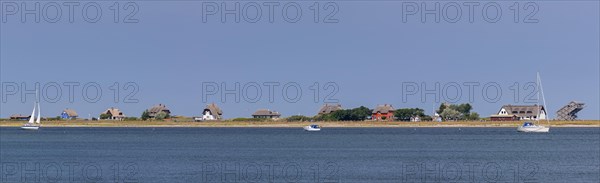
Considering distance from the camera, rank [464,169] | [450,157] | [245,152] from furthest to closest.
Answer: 1. [245,152]
2. [450,157]
3. [464,169]

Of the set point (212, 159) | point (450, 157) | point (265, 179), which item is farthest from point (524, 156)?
point (265, 179)

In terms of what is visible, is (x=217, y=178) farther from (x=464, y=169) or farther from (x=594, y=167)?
(x=594, y=167)

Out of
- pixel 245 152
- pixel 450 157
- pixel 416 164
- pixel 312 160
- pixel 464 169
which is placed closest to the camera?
pixel 464 169

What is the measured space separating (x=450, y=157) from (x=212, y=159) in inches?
831

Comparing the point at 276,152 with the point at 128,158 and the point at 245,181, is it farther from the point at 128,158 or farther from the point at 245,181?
the point at 245,181

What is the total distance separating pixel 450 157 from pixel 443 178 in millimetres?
23319

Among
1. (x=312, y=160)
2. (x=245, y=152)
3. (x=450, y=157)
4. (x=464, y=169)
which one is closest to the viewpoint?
(x=464, y=169)

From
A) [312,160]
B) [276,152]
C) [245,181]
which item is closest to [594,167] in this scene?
[312,160]

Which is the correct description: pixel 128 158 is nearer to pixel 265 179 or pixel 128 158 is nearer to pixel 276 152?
pixel 276 152

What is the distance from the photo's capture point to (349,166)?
68.9 metres

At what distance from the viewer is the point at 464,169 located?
67.1 m

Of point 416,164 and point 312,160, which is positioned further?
point 312,160

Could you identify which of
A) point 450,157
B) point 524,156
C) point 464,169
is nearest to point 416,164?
point 464,169

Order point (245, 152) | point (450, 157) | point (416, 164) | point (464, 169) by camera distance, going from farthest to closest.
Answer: point (245, 152)
point (450, 157)
point (416, 164)
point (464, 169)
